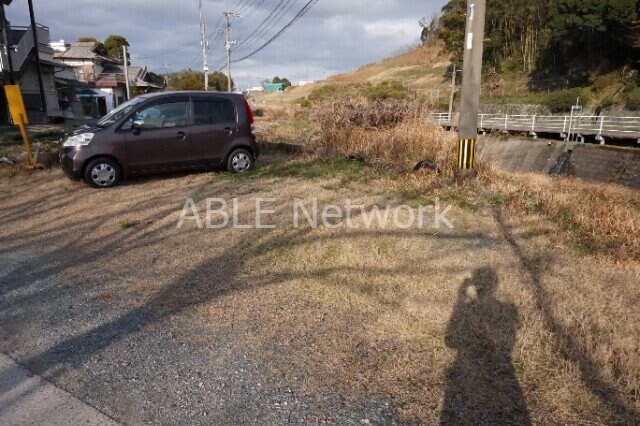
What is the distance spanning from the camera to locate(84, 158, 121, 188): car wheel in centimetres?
688

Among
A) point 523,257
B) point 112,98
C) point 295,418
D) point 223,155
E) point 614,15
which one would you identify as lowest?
point 295,418

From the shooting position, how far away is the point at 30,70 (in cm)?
2425

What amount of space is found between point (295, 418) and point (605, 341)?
2.01m

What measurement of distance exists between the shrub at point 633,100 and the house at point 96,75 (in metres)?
37.5

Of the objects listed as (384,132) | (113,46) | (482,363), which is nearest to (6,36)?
(384,132)

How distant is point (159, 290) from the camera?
3.62m

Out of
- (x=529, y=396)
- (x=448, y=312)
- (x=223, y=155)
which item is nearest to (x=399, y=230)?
(x=448, y=312)

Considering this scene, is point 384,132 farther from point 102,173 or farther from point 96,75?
point 96,75

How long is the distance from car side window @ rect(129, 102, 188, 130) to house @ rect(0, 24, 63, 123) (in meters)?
16.8

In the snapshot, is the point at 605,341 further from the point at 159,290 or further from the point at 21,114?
the point at 21,114

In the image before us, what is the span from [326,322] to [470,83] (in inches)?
178

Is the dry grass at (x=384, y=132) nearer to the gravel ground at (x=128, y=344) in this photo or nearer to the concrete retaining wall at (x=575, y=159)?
the concrete retaining wall at (x=575, y=159)

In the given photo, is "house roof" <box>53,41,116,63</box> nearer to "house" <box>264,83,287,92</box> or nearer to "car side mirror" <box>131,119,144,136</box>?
"car side mirror" <box>131,119,144,136</box>

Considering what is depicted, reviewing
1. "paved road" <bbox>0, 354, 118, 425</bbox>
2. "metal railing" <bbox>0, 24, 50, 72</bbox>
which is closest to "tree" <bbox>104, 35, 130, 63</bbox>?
"metal railing" <bbox>0, 24, 50, 72</bbox>
